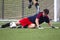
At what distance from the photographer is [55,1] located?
13258 millimetres

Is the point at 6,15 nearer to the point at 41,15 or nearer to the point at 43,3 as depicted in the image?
the point at 43,3

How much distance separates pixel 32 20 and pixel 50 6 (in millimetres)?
6215

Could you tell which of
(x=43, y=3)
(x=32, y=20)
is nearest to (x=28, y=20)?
(x=32, y=20)

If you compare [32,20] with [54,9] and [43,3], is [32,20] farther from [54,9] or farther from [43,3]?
[43,3]

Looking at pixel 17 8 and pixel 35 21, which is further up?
pixel 17 8

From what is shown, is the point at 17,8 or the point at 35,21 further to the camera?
the point at 17,8

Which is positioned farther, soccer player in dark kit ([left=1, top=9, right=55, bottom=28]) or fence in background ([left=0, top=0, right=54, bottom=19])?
fence in background ([left=0, top=0, right=54, bottom=19])

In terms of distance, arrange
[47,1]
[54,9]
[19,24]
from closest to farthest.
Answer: [19,24] → [54,9] → [47,1]

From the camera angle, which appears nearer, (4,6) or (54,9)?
(54,9)

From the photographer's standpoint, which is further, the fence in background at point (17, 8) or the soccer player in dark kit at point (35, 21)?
the fence in background at point (17, 8)

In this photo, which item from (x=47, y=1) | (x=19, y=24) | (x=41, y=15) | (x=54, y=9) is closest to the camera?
(x=41, y=15)

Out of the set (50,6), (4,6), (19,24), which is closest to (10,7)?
(4,6)

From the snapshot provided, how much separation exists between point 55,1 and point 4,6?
114 inches

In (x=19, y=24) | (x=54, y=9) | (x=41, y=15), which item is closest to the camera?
(x=41, y=15)
